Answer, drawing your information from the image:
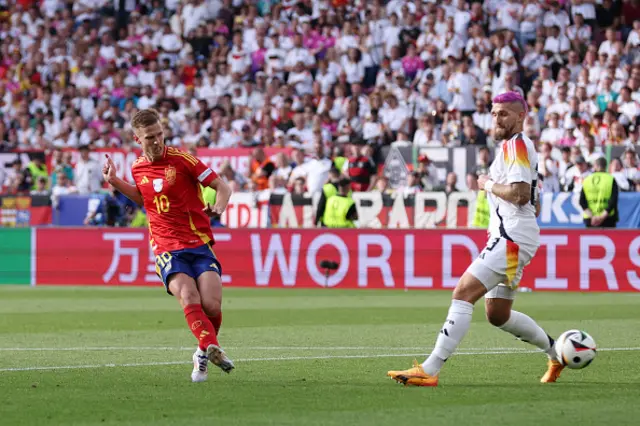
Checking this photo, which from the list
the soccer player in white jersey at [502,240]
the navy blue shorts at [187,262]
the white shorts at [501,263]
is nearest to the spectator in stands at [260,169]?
the navy blue shorts at [187,262]

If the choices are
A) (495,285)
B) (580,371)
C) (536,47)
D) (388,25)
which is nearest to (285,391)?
(495,285)

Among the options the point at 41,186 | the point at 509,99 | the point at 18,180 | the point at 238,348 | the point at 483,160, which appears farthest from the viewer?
the point at 18,180

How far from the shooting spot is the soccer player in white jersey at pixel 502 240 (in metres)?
8.33

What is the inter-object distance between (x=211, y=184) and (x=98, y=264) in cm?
1312

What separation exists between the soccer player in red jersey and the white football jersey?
6.65ft

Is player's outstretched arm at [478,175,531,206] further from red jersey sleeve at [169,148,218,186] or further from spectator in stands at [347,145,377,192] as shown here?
spectator in stands at [347,145,377,192]

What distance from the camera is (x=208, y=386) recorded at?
8586mm

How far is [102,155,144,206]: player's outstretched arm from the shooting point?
9344 millimetres

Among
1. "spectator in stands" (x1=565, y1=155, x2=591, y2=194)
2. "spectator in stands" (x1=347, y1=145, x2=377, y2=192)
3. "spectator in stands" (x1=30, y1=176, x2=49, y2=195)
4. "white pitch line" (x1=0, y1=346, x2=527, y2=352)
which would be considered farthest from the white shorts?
"spectator in stands" (x1=30, y1=176, x2=49, y2=195)

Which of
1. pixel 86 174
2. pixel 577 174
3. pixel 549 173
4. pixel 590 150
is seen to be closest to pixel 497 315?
pixel 577 174

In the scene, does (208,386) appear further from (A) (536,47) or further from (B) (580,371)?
(A) (536,47)

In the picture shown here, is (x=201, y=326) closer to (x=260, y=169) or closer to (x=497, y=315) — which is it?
(x=497, y=315)

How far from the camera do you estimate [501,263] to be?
27.4ft

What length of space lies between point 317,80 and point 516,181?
66.7ft
